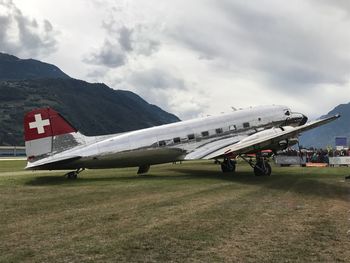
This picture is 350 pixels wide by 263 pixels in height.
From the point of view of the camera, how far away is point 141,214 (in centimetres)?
1292

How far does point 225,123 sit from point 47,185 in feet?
46.8

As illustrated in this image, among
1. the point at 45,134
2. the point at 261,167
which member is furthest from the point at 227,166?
the point at 45,134

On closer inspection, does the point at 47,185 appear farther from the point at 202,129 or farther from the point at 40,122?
the point at 202,129

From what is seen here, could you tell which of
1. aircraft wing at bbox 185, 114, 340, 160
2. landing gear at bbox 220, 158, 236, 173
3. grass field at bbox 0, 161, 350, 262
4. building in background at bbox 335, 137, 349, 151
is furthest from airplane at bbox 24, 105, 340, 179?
building in background at bbox 335, 137, 349, 151

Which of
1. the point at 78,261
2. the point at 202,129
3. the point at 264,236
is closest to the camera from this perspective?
the point at 78,261

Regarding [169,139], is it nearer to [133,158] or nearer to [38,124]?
[133,158]

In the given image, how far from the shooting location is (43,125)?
25.9m

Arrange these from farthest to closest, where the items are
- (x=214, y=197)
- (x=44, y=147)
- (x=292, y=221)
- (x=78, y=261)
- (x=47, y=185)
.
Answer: (x=44, y=147)
(x=47, y=185)
(x=214, y=197)
(x=292, y=221)
(x=78, y=261)

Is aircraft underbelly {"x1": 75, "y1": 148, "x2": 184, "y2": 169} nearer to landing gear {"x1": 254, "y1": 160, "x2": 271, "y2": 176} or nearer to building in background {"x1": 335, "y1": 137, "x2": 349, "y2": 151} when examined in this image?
landing gear {"x1": 254, "y1": 160, "x2": 271, "y2": 176}

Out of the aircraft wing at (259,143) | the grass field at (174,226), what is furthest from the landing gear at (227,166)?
the grass field at (174,226)

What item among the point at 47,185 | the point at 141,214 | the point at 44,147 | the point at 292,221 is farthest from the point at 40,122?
the point at 292,221

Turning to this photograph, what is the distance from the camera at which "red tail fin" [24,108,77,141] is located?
2559 cm

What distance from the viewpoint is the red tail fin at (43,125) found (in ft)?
84.0

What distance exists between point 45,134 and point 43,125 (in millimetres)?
584
